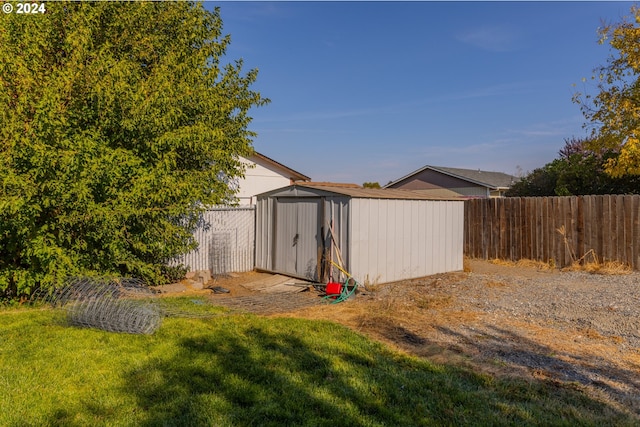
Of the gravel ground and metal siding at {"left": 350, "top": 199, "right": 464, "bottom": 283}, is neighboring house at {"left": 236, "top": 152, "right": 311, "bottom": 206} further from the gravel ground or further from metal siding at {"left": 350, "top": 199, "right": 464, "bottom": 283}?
the gravel ground

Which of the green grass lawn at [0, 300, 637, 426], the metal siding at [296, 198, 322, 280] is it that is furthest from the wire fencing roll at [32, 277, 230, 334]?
the metal siding at [296, 198, 322, 280]

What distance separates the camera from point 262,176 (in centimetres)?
1639

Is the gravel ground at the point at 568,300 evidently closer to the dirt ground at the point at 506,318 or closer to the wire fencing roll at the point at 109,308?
the dirt ground at the point at 506,318

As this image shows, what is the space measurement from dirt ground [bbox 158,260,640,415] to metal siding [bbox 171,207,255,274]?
2.24 ft

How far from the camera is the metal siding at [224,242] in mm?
9680

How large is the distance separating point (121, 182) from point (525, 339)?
6.24m

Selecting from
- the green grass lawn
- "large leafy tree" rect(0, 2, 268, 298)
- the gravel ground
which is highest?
"large leafy tree" rect(0, 2, 268, 298)

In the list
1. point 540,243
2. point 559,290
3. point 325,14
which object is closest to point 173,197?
point 325,14

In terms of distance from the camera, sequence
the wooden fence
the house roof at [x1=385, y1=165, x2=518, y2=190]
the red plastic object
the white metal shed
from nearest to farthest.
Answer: the red plastic object → the white metal shed → the wooden fence → the house roof at [x1=385, y1=165, x2=518, y2=190]

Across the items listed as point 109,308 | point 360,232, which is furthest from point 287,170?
point 109,308

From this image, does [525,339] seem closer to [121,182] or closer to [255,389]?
[255,389]

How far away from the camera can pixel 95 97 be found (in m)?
6.25

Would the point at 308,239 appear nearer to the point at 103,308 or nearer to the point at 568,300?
the point at 103,308

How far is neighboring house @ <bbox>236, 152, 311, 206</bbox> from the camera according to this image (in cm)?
1557
